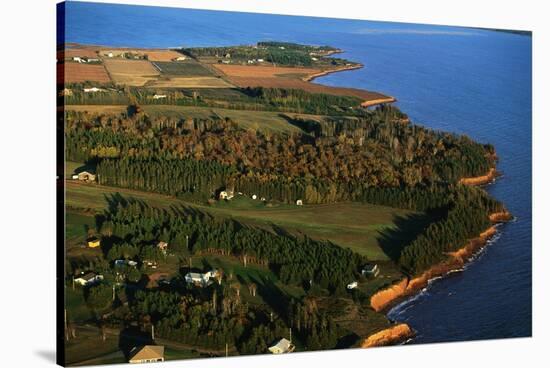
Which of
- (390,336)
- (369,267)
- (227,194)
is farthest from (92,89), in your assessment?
(390,336)

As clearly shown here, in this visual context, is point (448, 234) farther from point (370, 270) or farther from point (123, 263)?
point (123, 263)

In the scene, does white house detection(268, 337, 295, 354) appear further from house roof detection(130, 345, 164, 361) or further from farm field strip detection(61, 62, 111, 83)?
farm field strip detection(61, 62, 111, 83)

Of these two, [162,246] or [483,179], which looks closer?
[162,246]

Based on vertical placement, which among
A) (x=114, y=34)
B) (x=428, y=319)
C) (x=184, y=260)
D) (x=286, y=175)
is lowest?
(x=428, y=319)

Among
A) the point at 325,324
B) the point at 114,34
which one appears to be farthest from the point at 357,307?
the point at 114,34

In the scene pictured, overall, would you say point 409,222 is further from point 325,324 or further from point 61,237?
point 61,237

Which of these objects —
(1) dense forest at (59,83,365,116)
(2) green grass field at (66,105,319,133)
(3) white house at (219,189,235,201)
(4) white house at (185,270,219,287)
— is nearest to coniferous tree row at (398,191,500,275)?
(1) dense forest at (59,83,365,116)
